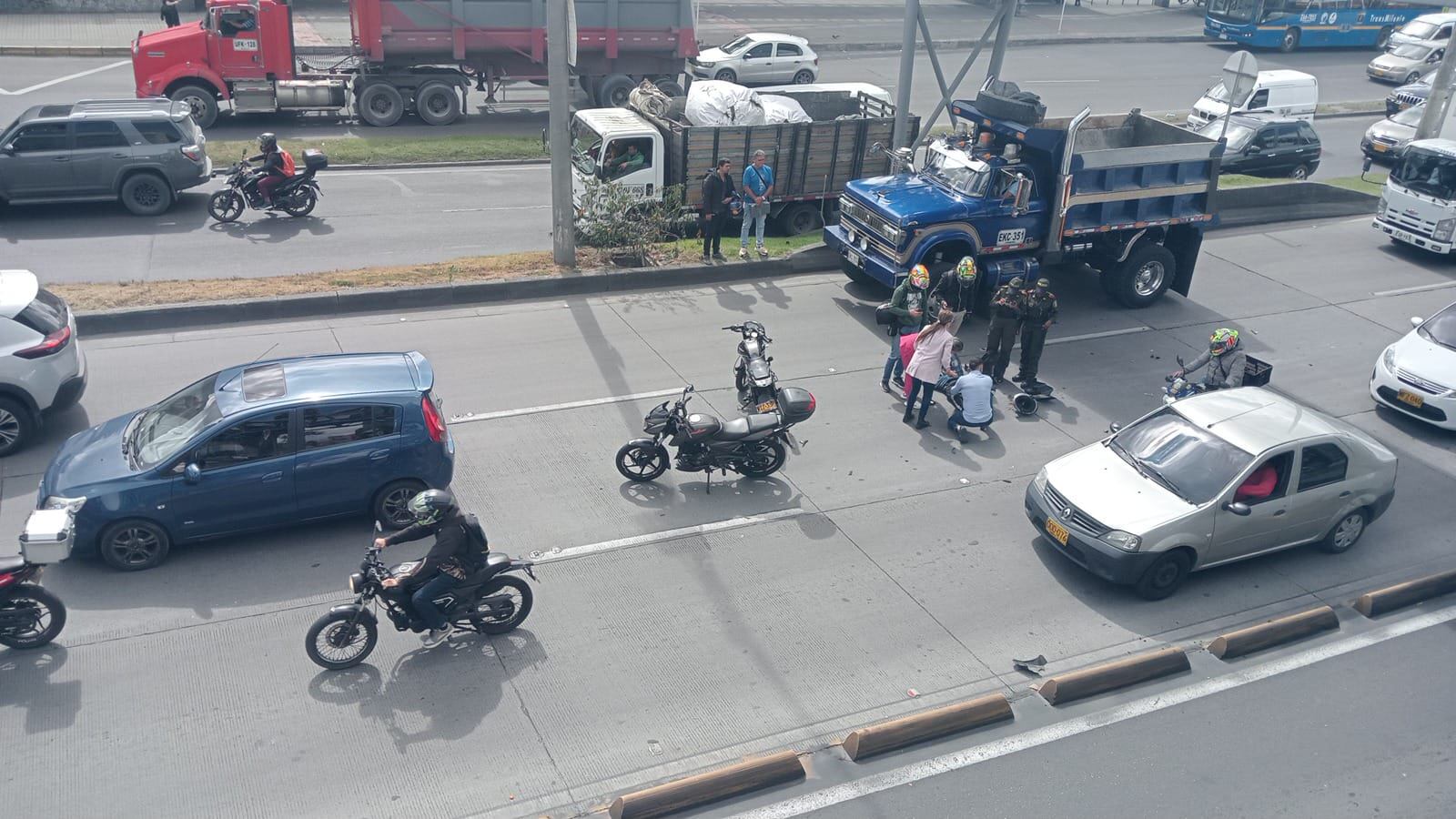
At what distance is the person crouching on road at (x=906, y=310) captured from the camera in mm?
14047

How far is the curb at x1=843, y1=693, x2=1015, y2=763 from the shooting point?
8133 mm

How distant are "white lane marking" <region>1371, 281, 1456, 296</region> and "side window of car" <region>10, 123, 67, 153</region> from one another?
21.4m

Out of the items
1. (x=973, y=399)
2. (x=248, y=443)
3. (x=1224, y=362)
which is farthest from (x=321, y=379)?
(x=1224, y=362)

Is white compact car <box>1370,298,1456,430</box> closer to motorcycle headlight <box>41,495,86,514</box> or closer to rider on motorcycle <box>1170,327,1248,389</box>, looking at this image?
rider on motorcycle <box>1170,327,1248,389</box>

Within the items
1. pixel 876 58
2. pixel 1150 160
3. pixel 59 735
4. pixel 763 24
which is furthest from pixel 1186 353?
pixel 763 24

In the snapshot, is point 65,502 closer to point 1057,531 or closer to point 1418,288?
point 1057,531

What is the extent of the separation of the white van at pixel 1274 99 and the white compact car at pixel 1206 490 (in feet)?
61.6

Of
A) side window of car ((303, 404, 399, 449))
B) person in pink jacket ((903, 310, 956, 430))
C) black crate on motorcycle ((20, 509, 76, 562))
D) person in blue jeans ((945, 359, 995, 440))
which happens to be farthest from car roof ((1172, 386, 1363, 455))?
black crate on motorcycle ((20, 509, 76, 562))

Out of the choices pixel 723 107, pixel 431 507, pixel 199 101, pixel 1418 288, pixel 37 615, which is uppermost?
pixel 723 107

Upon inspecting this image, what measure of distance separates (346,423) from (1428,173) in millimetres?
18634

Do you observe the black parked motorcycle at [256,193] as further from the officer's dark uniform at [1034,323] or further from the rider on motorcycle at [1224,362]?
the rider on motorcycle at [1224,362]

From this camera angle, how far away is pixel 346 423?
9906 millimetres

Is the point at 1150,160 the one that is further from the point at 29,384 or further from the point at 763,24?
the point at 763,24

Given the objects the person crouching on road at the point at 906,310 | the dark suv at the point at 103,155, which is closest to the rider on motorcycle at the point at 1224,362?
the person crouching on road at the point at 906,310
